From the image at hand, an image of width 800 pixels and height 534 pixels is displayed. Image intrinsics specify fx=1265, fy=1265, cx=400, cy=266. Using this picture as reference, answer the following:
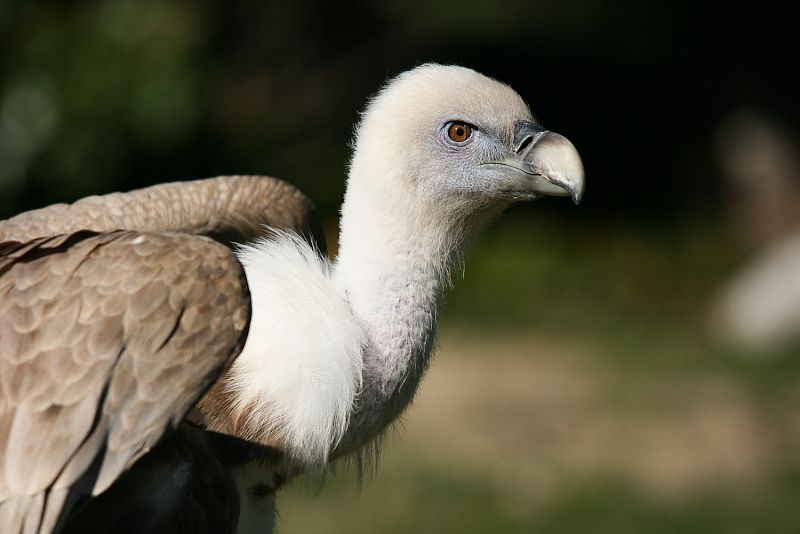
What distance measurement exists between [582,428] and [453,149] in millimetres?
4383

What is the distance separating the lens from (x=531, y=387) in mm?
7930

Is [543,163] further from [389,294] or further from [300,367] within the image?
[300,367]

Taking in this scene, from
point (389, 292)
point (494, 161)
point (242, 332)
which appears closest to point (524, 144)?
point (494, 161)

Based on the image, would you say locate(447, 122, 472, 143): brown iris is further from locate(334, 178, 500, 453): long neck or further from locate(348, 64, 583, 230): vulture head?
locate(334, 178, 500, 453): long neck

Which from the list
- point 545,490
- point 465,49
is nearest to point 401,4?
point 465,49

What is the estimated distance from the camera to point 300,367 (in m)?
3.07

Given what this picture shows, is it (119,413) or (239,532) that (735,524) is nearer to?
(239,532)

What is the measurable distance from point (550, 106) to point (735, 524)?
20.3 feet

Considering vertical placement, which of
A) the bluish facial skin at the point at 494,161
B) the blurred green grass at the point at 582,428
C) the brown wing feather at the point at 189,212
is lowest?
the blurred green grass at the point at 582,428

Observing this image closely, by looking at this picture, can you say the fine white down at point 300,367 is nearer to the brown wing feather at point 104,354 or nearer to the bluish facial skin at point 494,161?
the brown wing feather at point 104,354

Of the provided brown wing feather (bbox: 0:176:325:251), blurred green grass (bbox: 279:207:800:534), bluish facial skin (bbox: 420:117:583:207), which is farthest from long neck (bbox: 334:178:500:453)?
blurred green grass (bbox: 279:207:800:534)

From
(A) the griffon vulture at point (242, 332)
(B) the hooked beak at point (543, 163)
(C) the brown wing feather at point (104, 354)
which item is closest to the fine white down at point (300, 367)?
(A) the griffon vulture at point (242, 332)

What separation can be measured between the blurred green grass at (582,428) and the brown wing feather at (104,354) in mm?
2748

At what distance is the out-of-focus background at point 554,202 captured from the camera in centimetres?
681
